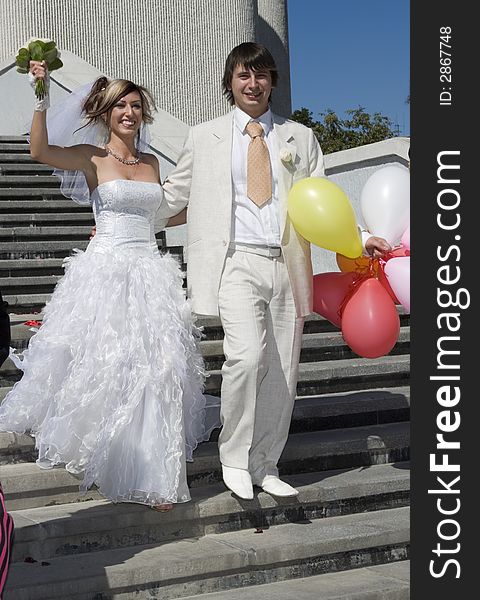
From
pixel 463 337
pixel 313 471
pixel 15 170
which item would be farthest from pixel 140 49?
pixel 463 337

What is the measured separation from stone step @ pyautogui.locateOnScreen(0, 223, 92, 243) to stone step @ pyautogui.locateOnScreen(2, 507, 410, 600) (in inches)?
177

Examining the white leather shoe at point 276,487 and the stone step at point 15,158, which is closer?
the white leather shoe at point 276,487

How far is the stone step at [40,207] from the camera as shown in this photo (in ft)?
30.4

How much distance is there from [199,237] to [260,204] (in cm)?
34

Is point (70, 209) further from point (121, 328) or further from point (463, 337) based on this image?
point (463, 337)

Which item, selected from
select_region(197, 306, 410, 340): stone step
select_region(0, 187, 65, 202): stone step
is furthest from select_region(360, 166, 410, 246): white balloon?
select_region(0, 187, 65, 202): stone step

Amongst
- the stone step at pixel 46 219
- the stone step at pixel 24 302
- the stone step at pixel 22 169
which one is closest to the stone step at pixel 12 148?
the stone step at pixel 22 169

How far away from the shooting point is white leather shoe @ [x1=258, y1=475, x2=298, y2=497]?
500cm

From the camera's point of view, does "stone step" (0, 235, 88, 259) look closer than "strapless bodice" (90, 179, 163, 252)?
No

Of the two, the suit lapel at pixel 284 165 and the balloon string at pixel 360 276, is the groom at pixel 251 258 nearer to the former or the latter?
the suit lapel at pixel 284 165

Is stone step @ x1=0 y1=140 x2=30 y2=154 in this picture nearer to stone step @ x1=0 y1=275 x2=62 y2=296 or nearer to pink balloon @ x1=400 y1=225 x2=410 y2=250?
stone step @ x1=0 y1=275 x2=62 y2=296

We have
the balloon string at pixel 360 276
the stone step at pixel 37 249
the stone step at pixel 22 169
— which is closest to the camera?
the balloon string at pixel 360 276

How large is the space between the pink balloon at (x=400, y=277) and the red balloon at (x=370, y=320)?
0.28 feet

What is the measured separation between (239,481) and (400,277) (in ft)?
4.12
